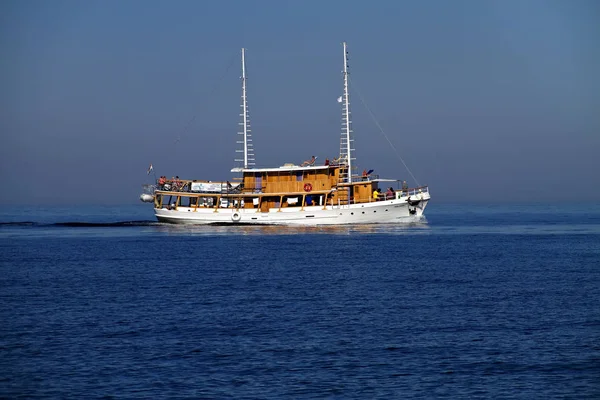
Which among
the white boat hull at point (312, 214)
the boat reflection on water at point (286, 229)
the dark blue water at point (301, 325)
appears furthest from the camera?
the white boat hull at point (312, 214)

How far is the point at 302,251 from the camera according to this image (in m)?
64.0

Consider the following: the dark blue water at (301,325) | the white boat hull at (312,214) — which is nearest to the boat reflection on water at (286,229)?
the white boat hull at (312,214)

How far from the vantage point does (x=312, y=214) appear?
301 ft

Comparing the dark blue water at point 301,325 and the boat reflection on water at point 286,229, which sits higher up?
the boat reflection on water at point 286,229

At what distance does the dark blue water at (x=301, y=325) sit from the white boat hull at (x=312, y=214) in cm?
2910

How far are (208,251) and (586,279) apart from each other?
29.9 metres

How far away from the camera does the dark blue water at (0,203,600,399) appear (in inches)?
923

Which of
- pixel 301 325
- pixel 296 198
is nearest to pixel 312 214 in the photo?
pixel 296 198

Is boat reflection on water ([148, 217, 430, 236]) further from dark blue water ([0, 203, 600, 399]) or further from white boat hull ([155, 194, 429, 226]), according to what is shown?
dark blue water ([0, 203, 600, 399])

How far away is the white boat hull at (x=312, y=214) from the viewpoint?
90.9 metres

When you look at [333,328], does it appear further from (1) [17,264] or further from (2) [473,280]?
(1) [17,264]

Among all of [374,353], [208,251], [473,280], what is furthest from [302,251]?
[374,353]

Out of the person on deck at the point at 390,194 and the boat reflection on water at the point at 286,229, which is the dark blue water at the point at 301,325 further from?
the person on deck at the point at 390,194

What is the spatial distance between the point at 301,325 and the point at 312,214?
2384 inches
